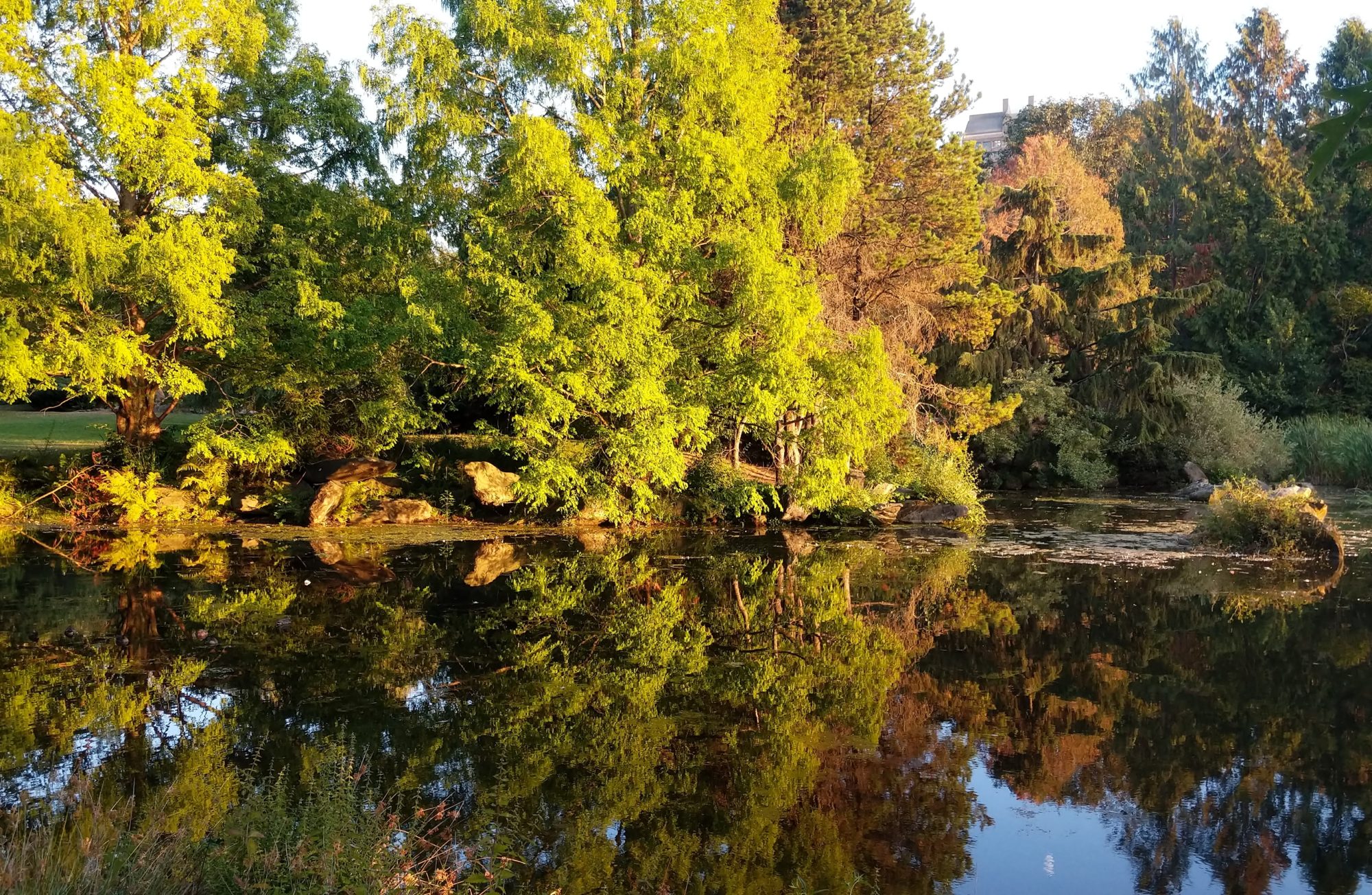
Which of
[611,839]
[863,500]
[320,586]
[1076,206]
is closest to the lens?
[611,839]

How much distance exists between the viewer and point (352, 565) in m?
15.6

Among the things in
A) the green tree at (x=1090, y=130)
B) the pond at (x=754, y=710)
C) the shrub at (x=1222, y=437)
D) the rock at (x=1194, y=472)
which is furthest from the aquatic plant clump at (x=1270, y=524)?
the green tree at (x=1090, y=130)

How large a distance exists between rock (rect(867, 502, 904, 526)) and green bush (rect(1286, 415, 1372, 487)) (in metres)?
15.2

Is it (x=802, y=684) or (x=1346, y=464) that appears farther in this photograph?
(x=1346, y=464)

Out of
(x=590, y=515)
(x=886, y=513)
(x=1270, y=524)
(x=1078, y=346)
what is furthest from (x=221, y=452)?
(x=1078, y=346)

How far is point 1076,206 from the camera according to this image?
38625mm

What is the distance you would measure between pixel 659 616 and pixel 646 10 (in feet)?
41.4

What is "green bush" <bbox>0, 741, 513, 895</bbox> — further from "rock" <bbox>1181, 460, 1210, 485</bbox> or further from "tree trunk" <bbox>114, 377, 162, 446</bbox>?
"rock" <bbox>1181, 460, 1210, 485</bbox>

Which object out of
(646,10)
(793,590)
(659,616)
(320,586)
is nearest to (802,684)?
(659,616)

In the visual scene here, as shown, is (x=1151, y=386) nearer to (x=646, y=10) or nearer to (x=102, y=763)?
A: (x=646, y=10)

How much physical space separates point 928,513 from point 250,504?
539 inches

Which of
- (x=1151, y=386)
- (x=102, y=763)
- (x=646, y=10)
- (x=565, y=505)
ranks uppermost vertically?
(x=646, y=10)

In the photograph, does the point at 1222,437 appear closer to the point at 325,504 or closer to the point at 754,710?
the point at 325,504

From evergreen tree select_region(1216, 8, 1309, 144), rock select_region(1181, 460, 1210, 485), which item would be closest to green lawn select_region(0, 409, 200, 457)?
rock select_region(1181, 460, 1210, 485)
